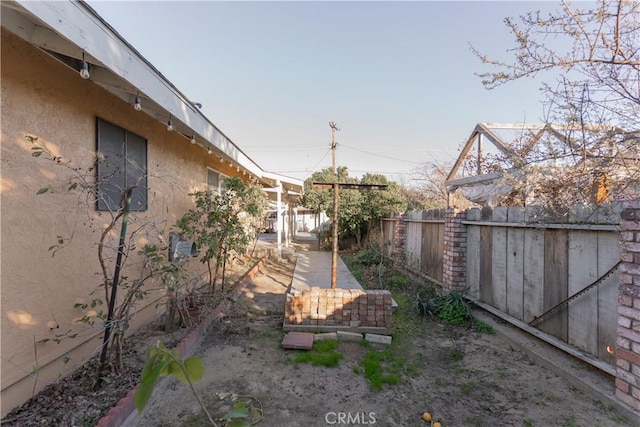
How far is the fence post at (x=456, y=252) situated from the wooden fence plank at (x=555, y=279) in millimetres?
1712

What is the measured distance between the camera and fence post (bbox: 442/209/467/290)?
213 inches

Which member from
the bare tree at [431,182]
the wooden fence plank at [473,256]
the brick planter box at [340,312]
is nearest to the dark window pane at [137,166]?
the brick planter box at [340,312]

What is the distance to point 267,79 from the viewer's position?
10898 mm

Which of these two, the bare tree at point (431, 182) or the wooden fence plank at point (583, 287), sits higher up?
the bare tree at point (431, 182)

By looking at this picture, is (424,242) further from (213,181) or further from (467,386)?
(213,181)

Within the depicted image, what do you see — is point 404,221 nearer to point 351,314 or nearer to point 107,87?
point 351,314

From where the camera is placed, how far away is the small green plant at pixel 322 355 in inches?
140

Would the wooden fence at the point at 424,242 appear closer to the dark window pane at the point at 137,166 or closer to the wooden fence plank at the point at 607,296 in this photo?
the wooden fence plank at the point at 607,296

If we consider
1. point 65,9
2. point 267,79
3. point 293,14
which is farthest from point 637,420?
point 267,79

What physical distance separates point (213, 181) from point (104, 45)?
18.3ft

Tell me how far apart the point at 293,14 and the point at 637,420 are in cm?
897

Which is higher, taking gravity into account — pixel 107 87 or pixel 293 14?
pixel 293 14

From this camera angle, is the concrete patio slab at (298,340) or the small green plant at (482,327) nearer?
the concrete patio slab at (298,340)

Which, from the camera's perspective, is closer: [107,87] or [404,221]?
[107,87]
